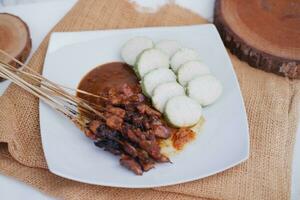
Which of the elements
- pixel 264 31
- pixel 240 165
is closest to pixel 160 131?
pixel 240 165

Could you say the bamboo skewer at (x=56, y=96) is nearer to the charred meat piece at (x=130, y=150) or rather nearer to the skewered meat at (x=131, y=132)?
the skewered meat at (x=131, y=132)

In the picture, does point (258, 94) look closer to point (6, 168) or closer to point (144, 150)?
point (144, 150)

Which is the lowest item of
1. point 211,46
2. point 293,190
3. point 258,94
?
point 293,190

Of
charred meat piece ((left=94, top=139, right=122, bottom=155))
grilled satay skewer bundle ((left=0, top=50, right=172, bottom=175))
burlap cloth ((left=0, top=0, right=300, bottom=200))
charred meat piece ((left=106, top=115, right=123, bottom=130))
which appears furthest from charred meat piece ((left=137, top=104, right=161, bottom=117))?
burlap cloth ((left=0, top=0, right=300, bottom=200))

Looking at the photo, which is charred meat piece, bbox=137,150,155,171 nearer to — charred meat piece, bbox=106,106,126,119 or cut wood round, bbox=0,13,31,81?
charred meat piece, bbox=106,106,126,119

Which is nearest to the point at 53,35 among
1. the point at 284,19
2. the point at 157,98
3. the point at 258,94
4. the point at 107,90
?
the point at 107,90

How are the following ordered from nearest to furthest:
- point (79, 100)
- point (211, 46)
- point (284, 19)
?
1. point (79, 100)
2. point (211, 46)
3. point (284, 19)

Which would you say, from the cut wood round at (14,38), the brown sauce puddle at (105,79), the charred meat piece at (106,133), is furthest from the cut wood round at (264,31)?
the cut wood round at (14,38)
